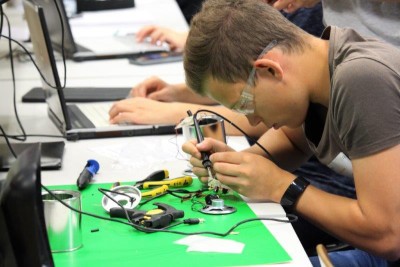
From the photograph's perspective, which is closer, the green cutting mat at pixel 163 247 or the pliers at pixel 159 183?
the green cutting mat at pixel 163 247

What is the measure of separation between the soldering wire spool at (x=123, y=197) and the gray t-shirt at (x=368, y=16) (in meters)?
0.91

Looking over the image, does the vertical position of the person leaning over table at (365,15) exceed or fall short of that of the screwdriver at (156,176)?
it exceeds it

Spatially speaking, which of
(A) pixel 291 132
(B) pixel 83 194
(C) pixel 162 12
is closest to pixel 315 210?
(A) pixel 291 132

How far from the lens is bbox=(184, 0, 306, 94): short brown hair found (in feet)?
4.54

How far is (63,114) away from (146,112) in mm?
246

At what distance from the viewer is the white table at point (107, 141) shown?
142 cm

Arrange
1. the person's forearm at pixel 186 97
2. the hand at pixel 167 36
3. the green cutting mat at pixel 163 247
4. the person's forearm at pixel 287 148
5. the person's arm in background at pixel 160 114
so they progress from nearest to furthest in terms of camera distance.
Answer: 1. the green cutting mat at pixel 163 247
2. the person's forearm at pixel 287 148
3. the person's arm in background at pixel 160 114
4. the person's forearm at pixel 186 97
5. the hand at pixel 167 36

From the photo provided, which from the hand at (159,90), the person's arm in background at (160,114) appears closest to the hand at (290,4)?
the person's arm in background at (160,114)

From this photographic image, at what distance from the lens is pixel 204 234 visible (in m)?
1.29

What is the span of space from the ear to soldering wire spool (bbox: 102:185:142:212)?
370 millimetres

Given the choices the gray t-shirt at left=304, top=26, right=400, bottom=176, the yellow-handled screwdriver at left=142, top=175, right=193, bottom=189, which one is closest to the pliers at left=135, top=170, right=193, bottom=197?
the yellow-handled screwdriver at left=142, top=175, right=193, bottom=189

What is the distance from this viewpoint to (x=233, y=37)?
4.56 feet

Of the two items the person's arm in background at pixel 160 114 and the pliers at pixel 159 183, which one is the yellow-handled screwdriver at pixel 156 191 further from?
the person's arm in background at pixel 160 114

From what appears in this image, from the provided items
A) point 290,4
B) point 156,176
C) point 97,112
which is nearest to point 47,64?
point 97,112
